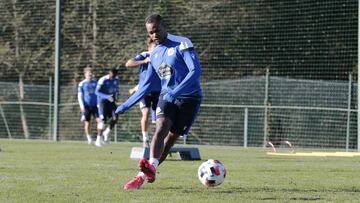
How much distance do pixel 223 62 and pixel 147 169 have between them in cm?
1857

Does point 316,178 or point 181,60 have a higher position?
point 181,60

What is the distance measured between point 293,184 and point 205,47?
17.5m

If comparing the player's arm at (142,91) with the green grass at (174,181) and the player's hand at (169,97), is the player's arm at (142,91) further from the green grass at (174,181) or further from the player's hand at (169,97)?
the green grass at (174,181)

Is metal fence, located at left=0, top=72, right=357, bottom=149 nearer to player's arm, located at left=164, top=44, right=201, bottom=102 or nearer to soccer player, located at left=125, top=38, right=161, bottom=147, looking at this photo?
soccer player, located at left=125, top=38, right=161, bottom=147

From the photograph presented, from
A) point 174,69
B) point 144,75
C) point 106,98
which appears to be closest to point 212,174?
point 174,69

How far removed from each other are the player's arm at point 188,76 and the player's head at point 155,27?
0.34m

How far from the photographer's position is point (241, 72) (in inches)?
1081

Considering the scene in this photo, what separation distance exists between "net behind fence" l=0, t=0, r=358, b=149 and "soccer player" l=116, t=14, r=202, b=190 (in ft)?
43.7

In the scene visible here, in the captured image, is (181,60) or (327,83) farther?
(327,83)

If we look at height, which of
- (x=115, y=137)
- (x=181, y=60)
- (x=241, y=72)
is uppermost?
(x=181, y=60)

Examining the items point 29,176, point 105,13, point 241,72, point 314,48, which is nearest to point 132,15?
point 105,13

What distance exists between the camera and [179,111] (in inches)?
374

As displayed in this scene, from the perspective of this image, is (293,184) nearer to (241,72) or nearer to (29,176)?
(29,176)

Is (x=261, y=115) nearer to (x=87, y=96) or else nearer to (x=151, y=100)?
(x=87, y=96)
